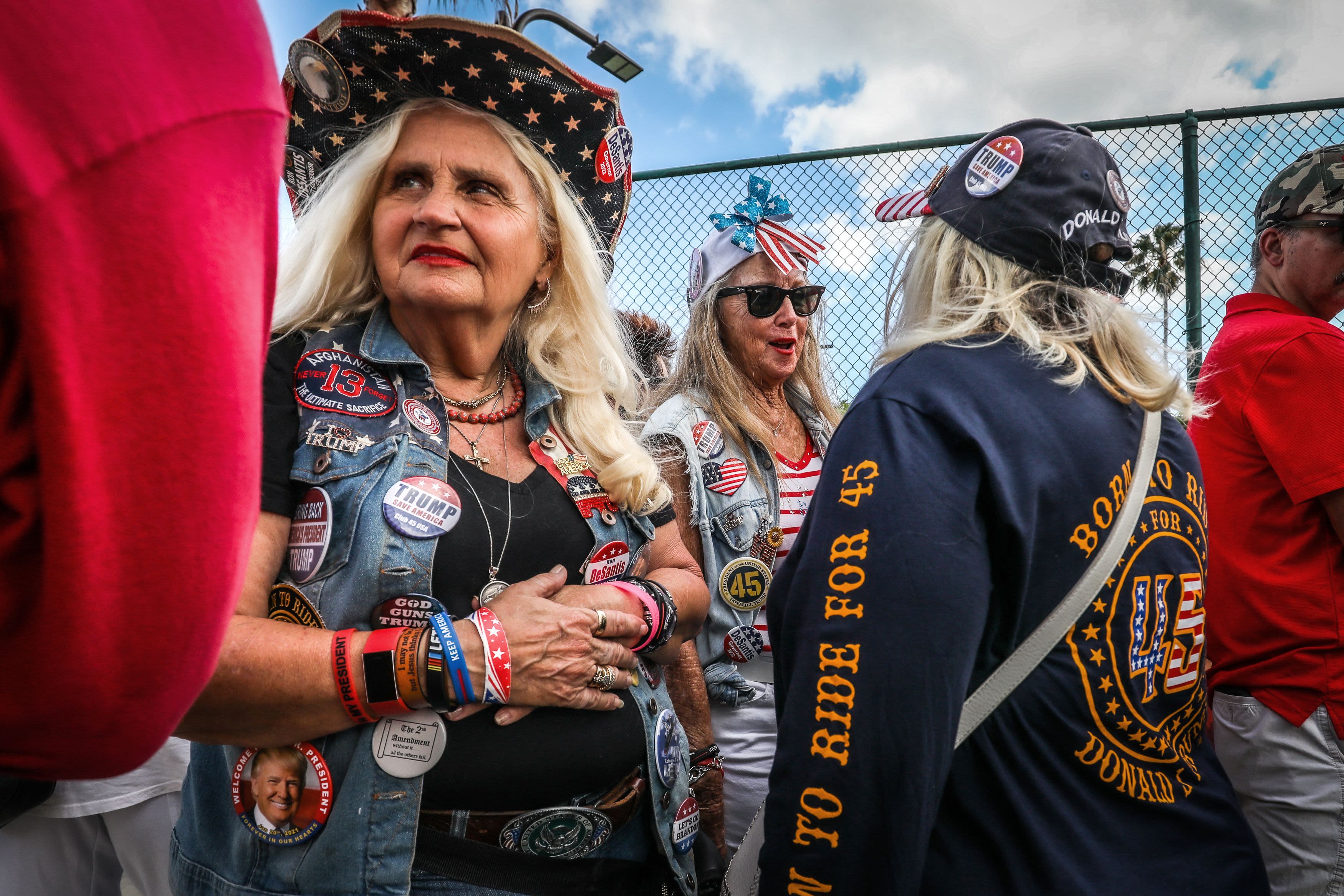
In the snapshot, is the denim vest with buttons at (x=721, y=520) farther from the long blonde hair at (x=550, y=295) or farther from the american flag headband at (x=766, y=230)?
the american flag headband at (x=766, y=230)

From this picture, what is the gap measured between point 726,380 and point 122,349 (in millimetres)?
2588

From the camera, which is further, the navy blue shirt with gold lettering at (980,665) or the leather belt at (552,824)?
the leather belt at (552,824)

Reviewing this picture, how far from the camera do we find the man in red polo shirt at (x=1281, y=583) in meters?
2.06

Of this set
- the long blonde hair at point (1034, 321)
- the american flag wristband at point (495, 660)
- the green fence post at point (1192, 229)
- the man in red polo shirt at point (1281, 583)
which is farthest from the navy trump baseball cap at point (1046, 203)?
the green fence post at point (1192, 229)

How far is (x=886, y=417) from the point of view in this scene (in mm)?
1243

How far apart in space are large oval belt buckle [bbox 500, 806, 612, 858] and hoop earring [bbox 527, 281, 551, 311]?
1.23 metres

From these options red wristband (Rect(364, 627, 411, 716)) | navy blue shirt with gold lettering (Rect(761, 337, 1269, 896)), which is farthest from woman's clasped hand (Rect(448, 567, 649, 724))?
navy blue shirt with gold lettering (Rect(761, 337, 1269, 896))

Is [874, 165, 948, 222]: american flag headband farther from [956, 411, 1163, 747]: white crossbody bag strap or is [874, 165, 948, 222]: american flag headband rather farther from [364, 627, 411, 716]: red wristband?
[364, 627, 411, 716]: red wristband

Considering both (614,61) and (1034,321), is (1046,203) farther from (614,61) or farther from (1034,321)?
(614,61)

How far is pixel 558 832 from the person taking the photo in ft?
4.94

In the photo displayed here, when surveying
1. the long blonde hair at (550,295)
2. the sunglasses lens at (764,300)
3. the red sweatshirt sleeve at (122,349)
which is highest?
the sunglasses lens at (764,300)

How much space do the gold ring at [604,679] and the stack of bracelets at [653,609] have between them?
11cm

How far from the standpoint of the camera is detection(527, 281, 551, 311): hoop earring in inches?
83.7

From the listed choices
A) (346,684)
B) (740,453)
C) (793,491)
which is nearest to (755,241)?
(740,453)
